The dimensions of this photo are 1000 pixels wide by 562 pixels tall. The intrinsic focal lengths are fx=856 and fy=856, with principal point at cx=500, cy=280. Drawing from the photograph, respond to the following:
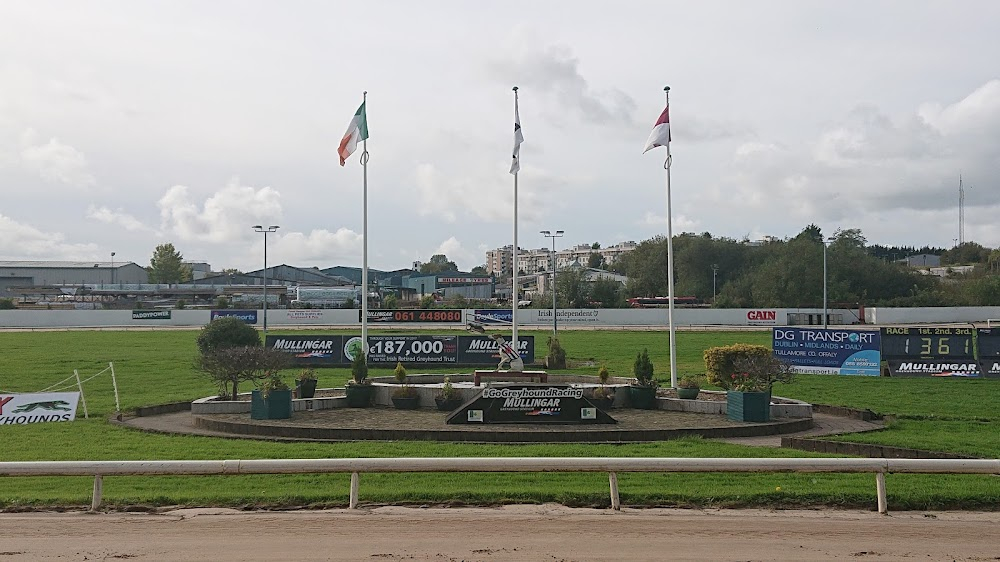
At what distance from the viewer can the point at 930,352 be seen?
102 ft

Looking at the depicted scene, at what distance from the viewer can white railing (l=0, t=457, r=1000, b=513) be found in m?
9.20

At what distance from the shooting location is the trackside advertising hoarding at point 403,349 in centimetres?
3647

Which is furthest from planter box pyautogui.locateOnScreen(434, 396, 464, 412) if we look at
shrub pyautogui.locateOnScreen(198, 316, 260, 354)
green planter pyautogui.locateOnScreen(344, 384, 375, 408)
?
shrub pyautogui.locateOnScreen(198, 316, 260, 354)

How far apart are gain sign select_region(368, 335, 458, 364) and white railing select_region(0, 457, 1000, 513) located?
2712 centimetres

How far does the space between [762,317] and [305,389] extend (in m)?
54.2

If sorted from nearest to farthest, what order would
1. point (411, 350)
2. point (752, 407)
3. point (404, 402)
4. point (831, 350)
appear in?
point (752, 407)
point (404, 402)
point (831, 350)
point (411, 350)

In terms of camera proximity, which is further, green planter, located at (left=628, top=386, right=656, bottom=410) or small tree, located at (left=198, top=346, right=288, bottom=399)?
green planter, located at (left=628, top=386, right=656, bottom=410)

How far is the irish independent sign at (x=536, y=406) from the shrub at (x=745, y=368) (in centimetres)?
345

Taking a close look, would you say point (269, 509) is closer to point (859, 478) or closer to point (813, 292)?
point (859, 478)

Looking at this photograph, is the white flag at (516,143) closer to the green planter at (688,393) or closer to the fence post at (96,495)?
the green planter at (688,393)

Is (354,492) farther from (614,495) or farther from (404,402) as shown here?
(404,402)

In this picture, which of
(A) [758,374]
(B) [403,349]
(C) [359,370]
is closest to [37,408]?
(C) [359,370]

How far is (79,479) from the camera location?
11562 mm

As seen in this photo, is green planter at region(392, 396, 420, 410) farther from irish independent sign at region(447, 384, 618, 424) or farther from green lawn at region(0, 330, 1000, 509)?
green lawn at region(0, 330, 1000, 509)
